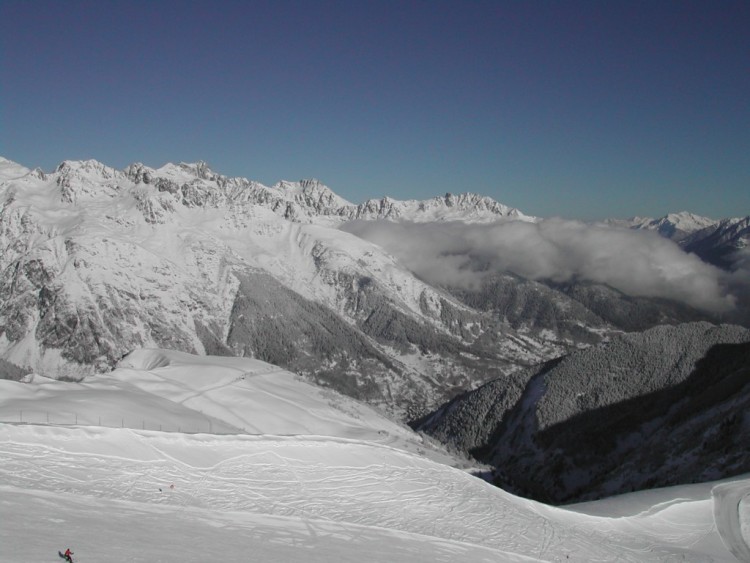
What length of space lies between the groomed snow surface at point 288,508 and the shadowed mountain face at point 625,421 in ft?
221

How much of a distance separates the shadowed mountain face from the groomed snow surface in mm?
67430

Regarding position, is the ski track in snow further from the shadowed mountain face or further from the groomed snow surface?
the shadowed mountain face

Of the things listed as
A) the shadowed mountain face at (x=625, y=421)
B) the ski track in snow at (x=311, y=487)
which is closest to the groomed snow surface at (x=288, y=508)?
the ski track in snow at (x=311, y=487)

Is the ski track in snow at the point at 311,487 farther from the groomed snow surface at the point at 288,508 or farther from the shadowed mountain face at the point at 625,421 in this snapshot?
the shadowed mountain face at the point at 625,421

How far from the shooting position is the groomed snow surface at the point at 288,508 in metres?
26.9

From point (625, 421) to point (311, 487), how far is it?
5963 inches

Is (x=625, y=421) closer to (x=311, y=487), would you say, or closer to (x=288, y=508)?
(x=311, y=487)

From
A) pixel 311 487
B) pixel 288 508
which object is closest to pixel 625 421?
pixel 311 487

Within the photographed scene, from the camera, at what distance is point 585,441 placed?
533 feet

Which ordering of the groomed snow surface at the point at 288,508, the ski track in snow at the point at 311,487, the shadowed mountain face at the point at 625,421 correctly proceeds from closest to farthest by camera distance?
the groomed snow surface at the point at 288,508 < the ski track in snow at the point at 311,487 < the shadowed mountain face at the point at 625,421

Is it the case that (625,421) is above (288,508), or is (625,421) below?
above

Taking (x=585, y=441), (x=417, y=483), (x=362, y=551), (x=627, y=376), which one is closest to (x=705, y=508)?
(x=417, y=483)

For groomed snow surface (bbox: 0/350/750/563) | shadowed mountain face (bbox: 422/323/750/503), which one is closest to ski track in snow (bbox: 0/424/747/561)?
groomed snow surface (bbox: 0/350/750/563)

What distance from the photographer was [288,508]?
113 feet
